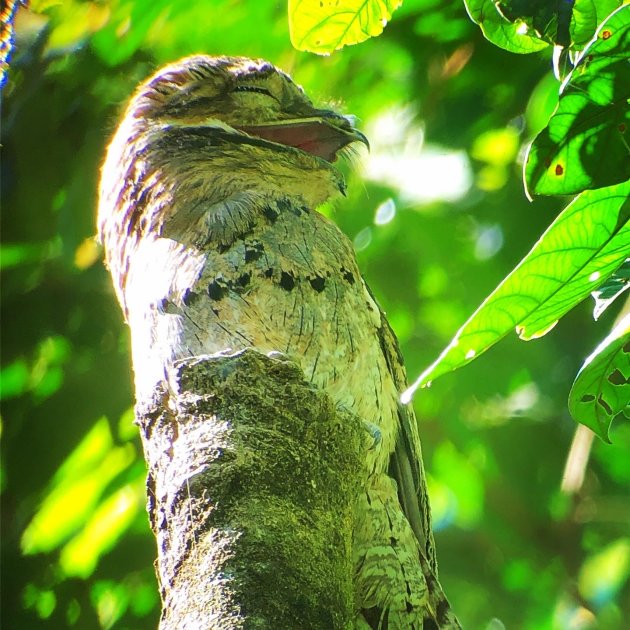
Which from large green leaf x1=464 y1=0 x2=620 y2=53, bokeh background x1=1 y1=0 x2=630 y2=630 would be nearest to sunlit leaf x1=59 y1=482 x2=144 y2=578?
bokeh background x1=1 y1=0 x2=630 y2=630

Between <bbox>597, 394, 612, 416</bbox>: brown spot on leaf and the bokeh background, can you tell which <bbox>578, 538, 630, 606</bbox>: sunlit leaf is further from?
<bbox>597, 394, 612, 416</bbox>: brown spot on leaf

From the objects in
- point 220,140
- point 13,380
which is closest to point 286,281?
point 220,140

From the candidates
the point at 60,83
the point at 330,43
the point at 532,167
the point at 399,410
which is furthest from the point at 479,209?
the point at 532,167

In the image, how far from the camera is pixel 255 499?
50.2 inches

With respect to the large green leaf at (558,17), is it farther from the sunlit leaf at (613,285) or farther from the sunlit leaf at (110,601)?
the sunlit leaf at (110,601)

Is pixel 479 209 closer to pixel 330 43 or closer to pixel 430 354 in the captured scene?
pixel 430 354

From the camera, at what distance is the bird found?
199 centimetres

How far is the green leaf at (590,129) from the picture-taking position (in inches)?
43.3

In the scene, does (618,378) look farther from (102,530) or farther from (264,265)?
(102,530)

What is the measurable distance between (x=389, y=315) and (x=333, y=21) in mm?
2008

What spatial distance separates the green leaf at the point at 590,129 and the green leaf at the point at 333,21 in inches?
26.7

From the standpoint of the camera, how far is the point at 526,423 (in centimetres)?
358

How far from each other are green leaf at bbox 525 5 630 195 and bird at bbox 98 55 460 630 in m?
0.80

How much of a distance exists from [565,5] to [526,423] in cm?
246
